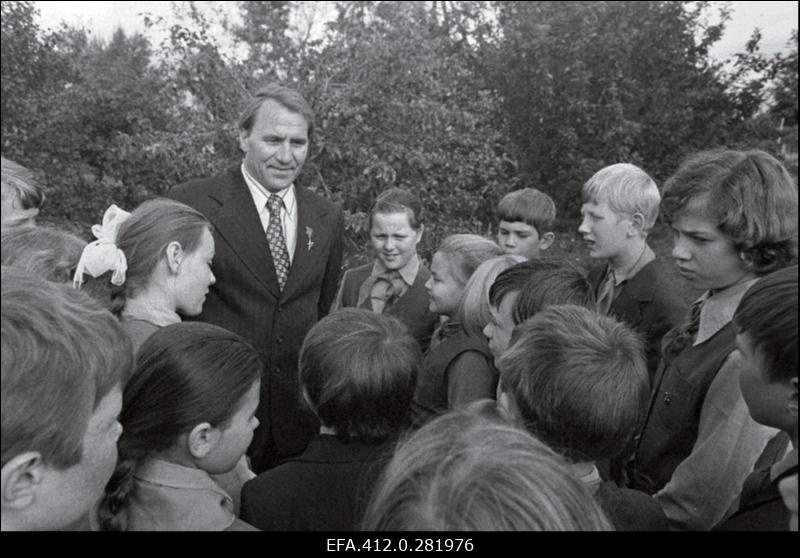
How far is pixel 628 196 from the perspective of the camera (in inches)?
144

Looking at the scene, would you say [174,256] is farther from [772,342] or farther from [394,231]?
[772,342]

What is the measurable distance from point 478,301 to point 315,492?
1.31 metres

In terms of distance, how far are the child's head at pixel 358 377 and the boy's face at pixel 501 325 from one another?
1.82ft

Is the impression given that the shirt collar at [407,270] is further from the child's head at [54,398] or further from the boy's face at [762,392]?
the child's head at [54,398]

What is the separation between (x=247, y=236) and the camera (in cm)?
365

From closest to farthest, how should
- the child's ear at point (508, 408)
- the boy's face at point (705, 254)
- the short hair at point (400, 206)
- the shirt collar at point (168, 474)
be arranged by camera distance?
the shirt collar at point (168, 474) → the child's ear at point (508, 408) → the boy's face at point (705, 254) → the short hair at point (400, 206)

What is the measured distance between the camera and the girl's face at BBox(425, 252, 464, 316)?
3.63 m

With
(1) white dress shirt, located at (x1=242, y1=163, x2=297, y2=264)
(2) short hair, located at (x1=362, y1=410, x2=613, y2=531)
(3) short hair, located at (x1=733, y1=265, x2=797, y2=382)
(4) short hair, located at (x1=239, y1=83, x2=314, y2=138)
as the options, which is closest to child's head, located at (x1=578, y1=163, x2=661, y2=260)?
(1) white dress shirt, located at (x1=242, y1=163, x2=297, y2=264)

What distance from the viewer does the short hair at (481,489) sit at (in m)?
1.21

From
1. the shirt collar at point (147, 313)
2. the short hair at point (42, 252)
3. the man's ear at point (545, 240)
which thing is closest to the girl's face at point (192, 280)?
the shirt collar at point (147, 313)

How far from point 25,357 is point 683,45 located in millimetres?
13887

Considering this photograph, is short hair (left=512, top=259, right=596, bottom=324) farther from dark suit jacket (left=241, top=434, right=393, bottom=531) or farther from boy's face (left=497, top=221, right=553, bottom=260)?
boy's face (left=497, top=221, right=553, bottom=260)

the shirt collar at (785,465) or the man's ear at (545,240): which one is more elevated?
the shirt collar at (785,465)
